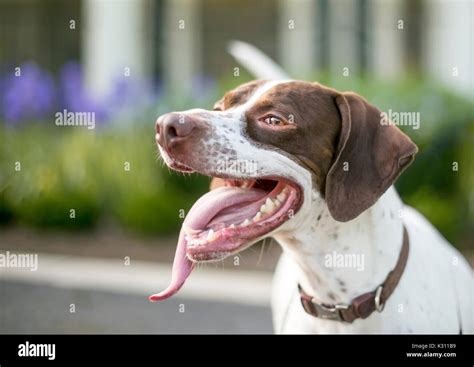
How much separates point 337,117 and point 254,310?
9.86 ft

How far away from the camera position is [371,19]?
1002 centimetres

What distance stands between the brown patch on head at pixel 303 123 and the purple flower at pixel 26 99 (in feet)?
17.3

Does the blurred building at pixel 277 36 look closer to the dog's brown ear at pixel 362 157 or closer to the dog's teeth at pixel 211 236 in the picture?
the dog's brown ear at pixel 362 157

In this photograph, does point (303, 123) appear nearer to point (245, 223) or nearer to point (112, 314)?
point (245, 223)

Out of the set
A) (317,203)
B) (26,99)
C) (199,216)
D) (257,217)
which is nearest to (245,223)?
(257,217)

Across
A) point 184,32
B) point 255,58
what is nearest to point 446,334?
point 255,58

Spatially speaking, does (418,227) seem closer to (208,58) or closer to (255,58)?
(255,58)

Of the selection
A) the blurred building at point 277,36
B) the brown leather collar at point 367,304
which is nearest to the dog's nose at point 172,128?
the brown leather collar at point 367,304

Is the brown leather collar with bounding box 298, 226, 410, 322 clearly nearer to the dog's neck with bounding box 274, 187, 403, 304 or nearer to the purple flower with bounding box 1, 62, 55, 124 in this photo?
the dog's neck with bounding box 274, 187, 403, 304

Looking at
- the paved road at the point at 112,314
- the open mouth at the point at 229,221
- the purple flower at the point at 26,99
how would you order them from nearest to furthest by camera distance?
the open mouth at the point at 229,221
the paved road at the point at 112,314
the purple flower at the point at 26,99

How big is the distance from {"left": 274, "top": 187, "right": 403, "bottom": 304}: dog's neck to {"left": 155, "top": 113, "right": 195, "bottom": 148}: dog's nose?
53 cm

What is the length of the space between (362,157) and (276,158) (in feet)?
1.11

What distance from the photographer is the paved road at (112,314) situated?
530cm

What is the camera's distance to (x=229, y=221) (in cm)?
276
